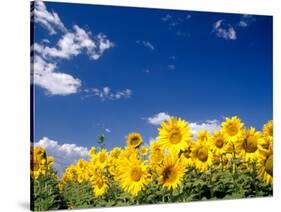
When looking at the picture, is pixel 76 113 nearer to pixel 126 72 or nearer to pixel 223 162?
pixel 126 72

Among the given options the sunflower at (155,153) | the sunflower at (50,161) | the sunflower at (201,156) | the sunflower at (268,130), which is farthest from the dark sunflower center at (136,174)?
the sunflower at (268,130)

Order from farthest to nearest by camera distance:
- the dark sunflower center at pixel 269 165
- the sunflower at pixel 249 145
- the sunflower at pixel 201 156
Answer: the dark sunflower center at pixel 269 165 → the sunflower at pixel 249 145 → the sunflower at pixel 201 156

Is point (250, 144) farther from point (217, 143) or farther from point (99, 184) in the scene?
point (99, 184)

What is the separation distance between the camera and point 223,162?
7.09 metres

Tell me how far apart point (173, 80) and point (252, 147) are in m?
1.08

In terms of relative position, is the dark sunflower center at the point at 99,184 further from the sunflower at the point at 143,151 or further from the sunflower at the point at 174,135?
the sunflower at the point at 174,135

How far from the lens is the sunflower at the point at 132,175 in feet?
21.9

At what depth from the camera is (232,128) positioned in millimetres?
7176

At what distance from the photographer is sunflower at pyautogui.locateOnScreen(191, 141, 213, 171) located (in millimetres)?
6938

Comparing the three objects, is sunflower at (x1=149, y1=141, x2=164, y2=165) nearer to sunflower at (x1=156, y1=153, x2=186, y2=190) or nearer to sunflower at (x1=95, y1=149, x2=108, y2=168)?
sunflower at (x1=156, y1=153, x2=186, y2=190)

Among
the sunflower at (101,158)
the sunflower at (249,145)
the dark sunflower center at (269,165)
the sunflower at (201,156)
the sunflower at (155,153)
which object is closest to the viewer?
the sunflower at (101,158)

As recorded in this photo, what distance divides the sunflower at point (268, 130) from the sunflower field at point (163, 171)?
99 millimetres

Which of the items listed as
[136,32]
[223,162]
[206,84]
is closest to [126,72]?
[136,32]

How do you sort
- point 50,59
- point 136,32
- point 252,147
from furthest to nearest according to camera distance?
point 252,147 < point 136,32 < point 50,59
